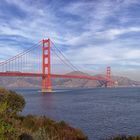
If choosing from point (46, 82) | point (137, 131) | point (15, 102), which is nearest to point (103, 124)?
point (137, 131)

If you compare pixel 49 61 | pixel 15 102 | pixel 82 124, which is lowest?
pixel 82 124

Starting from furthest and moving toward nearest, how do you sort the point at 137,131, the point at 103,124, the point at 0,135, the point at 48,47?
the point at 48,47 → the point at 103,124 → the point at 137,131 → the point at 0,135

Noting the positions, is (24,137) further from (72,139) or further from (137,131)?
(137,131)

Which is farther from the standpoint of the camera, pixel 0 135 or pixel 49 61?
pixel 49 61

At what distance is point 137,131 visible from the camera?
23875mm

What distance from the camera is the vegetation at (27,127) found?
7547mm

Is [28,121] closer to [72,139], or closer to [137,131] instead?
[72,139]

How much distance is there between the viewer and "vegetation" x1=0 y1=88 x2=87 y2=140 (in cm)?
755

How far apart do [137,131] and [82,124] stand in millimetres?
5962

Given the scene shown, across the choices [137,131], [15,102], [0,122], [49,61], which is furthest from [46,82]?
[0,122]

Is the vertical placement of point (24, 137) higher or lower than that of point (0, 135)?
lower

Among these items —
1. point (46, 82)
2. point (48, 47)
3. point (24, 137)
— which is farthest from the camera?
point (48, 47)

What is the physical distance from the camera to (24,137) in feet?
35.2

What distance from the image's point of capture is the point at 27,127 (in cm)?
1723
